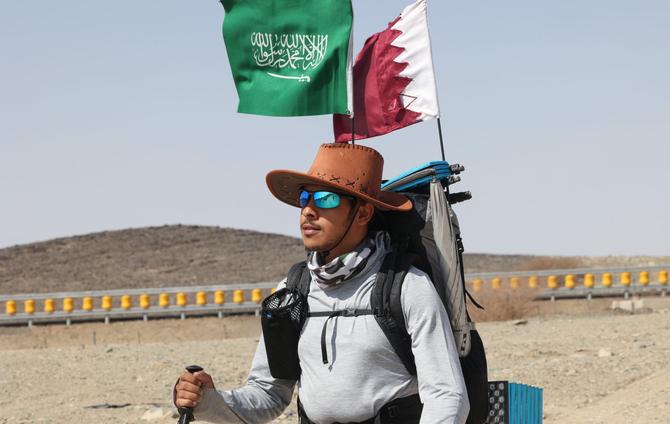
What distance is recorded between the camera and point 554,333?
72.4 ft

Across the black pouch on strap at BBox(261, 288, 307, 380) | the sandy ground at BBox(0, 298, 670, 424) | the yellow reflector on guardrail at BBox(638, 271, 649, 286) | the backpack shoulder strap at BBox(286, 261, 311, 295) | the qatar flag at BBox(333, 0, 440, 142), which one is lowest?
the sandy ground at BBox(0, 298, 670, 424)

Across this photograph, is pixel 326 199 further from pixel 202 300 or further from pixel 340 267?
pixel 202 300

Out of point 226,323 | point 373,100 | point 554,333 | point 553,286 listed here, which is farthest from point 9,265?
point 373,100

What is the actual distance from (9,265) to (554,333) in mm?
35535

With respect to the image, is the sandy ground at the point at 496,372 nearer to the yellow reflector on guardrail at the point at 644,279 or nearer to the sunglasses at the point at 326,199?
the yellow reflector on guardrail at the point at 644,279

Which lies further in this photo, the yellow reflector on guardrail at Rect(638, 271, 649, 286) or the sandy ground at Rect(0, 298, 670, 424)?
the yellow reflector on guardrail at Rect(638, 271, 649, 286)

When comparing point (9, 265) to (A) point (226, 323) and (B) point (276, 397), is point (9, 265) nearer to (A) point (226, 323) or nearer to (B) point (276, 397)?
(A) point (226, 323)

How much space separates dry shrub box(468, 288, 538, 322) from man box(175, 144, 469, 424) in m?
23.0

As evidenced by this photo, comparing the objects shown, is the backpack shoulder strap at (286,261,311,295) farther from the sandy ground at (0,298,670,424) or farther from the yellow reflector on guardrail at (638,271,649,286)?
the yellow reflector on guardrail at (638,271,649,286)

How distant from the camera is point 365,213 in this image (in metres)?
4.49

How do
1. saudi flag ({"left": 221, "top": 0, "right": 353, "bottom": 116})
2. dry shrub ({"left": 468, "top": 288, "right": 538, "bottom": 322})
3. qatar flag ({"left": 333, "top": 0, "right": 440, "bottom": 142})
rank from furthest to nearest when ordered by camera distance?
1. dry shrub ({"left": 468, "top": 288, "right": 538, "bottom": 322})
2. qatar flag ({"left": 333, "top": 0, "right": 440, "bottom": 142})
3. saudi flag ({"left": 221, "top": 0, "right": 353, "bottom": 116})

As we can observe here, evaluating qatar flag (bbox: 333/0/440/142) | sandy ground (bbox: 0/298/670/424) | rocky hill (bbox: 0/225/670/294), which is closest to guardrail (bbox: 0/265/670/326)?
sandy ground (bbox: 0/298/670/424)

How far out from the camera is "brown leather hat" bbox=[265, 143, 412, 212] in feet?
14.4

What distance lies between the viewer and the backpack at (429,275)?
4.20 meters
